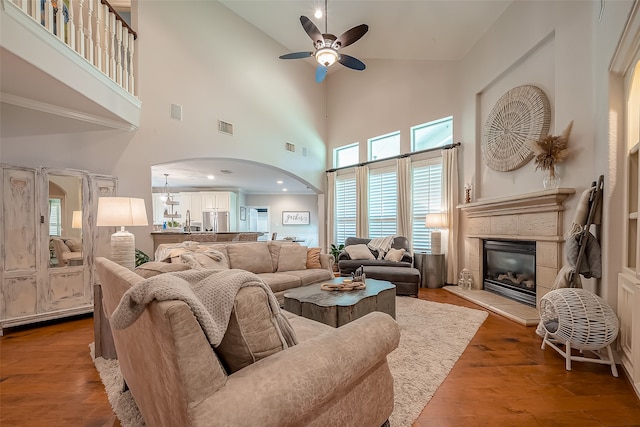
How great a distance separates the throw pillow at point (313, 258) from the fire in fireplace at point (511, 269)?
2.71 meters

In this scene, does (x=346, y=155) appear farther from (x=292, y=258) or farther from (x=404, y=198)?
(x=292, y=258)

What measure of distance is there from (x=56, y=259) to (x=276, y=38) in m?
5.43

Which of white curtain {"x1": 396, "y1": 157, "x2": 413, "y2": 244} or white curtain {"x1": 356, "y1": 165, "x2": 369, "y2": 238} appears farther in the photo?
white curtain {"x1": 356, "y1": 165, "x2": 369, "y2": 238}

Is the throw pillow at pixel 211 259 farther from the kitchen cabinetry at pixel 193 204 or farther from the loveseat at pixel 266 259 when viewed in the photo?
the kitchen cabinetry at pixel 193 204

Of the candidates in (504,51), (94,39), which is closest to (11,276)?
(94,39)

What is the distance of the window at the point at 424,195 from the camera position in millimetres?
5562

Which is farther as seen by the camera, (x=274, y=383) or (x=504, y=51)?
(x=504, y=51)

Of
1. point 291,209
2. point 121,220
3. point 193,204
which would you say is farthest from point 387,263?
point 193,204

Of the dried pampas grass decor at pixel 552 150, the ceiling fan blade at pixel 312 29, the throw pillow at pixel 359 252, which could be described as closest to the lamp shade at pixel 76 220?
the ceiling fan blade at pixel 312 29

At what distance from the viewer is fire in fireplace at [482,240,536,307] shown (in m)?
3.91

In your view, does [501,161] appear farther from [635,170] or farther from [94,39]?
[94,39]

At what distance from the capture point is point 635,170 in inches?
89.4

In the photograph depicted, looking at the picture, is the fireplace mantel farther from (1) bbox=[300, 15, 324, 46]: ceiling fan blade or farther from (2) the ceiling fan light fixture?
(1) bbox=[300, 15, 324, 46]: ceiling fan blade

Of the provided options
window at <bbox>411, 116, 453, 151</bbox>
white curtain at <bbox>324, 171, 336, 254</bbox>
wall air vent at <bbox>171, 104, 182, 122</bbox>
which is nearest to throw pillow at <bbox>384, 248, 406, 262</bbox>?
window at <bbox>411, 116, 453, 151</bbox>
